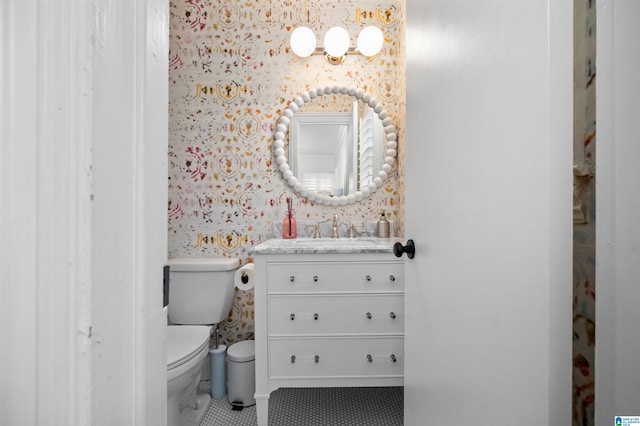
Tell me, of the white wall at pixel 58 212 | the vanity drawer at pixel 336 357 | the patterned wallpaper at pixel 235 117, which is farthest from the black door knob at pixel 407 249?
the patterned wallpaper at pixel 235 117

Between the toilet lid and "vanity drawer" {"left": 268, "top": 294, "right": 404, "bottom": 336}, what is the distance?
0.31 metres

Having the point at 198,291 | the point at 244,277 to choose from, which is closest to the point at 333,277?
the point at 244,277

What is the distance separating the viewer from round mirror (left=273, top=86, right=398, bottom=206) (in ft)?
6.26

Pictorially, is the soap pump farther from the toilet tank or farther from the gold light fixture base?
the gold light fixture base

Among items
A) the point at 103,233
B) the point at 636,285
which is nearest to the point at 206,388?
the point at 103,233

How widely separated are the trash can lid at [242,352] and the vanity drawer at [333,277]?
47 cm

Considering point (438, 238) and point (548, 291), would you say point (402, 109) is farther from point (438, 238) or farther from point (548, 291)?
point (548, 291)

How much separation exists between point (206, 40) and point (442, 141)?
5.84 feet

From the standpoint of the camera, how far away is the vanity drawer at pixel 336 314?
1.39 meters

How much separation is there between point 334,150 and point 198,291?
1.14 meters

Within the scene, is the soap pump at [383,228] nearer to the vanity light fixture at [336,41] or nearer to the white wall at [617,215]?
the vanity light fixture at [336,41]

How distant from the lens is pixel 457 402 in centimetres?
67

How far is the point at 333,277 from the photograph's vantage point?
4.63 ft

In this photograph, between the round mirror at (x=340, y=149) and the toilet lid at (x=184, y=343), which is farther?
the round mirror at (x=340, y=149)
